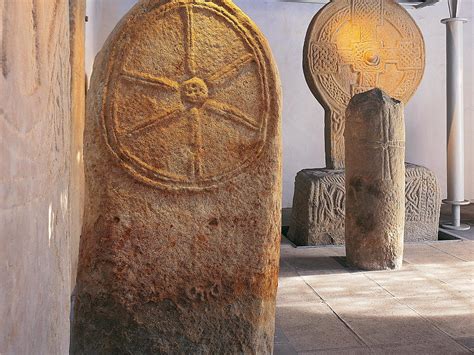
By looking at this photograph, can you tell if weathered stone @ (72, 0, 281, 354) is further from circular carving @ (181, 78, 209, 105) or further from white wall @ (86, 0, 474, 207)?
white wall @ (86, 0, 474, 207)

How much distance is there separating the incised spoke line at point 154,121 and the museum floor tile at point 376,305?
136 cm

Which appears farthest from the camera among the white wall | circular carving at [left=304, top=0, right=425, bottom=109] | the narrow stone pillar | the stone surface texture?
the white wall

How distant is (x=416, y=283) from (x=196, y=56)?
8.83 ft

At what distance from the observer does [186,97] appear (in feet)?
8.49

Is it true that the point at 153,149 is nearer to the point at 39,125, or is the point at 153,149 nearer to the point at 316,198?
the point at 39,125

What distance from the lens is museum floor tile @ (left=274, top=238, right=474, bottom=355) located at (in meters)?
3.20

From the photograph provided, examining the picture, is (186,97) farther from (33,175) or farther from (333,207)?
(333,207)

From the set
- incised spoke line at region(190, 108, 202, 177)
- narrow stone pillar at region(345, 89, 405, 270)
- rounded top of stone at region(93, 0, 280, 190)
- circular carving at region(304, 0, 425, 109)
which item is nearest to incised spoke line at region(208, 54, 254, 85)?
rounded top of stone at region(93, 0, 280, 190)

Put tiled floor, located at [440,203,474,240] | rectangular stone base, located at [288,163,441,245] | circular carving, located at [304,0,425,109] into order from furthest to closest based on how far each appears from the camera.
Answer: tiled floor, located at [440,203,474,240] < circular carving, located at [304,0,425,109] < rectangular stone base, located at [288,163,441,245]

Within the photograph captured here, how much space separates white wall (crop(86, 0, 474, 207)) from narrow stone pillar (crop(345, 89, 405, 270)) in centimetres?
319

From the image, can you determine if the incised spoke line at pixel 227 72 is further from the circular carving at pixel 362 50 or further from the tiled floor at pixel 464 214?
the tiled floor at pixel 464 214

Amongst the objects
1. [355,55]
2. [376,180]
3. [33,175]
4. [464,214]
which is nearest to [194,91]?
[33,175]

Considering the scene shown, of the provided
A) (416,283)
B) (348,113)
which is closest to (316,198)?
(348,113)

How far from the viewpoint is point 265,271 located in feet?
8.85
